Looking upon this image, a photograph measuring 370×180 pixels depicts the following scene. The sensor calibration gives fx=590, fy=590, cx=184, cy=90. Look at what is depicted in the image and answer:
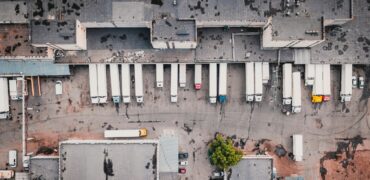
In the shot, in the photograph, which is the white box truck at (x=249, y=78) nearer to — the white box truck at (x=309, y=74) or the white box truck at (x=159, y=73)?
the white box truck at (x=309, y=74)

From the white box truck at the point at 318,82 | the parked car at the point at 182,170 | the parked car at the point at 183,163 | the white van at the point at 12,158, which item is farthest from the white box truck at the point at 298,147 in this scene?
the white van at the point at 12,158

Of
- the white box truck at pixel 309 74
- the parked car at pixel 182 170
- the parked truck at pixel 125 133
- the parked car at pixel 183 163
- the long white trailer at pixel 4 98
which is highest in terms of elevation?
the white box truck at pixel 309 74

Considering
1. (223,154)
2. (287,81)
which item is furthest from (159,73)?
(287,81)

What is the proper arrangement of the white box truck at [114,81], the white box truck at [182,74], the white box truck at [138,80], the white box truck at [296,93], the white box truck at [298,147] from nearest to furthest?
the white box truck at [114,81], the white box truck at [138,80], the white box truck at [182,74], the white box truck at [296,93], the white box truck at [298,147]

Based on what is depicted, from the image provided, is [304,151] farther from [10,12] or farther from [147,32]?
[10,12]

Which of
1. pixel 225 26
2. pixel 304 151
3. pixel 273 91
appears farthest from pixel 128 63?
pixel 304 151

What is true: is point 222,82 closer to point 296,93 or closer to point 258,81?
point 258,81
